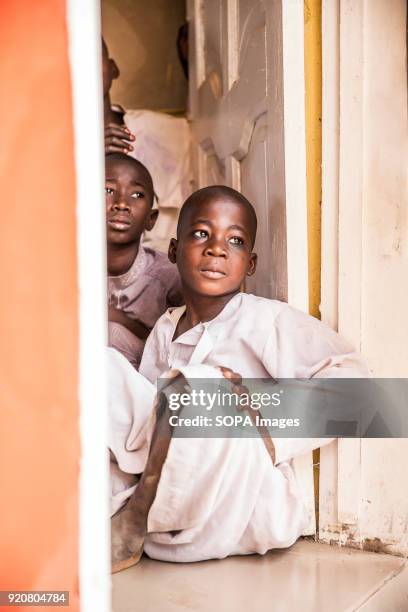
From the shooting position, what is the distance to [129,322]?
1.71 m

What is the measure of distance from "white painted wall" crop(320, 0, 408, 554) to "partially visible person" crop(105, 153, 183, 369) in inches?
19.0

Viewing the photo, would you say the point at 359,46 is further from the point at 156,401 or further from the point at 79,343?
the point at 79,343

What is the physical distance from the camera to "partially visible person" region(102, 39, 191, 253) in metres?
2.23

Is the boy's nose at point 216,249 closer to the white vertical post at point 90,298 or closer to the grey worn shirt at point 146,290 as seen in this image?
the grey worn shirt at point 146,290

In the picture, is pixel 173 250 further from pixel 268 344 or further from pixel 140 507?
pixel 140 507

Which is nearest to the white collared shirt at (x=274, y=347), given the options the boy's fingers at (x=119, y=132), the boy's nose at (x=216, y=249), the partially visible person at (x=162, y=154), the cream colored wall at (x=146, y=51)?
the boy's nose at (x=216, y=249)

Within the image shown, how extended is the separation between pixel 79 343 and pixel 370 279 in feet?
2.60

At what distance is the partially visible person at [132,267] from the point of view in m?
1.67

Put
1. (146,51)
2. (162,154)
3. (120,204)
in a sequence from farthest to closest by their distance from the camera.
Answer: (146,51) → (162,154) → (120,204)

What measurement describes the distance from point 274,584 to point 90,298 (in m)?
0.76

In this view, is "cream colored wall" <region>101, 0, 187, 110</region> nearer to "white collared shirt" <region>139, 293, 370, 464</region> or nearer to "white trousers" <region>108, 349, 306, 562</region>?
"white collared shirt" <region>139, 293, 370, 464</region>

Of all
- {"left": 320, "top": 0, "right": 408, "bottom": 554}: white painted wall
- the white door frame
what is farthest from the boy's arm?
the white door frame

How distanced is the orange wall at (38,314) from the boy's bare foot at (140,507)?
46 centimetres

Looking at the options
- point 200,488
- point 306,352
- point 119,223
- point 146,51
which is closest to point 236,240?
point 306,352
